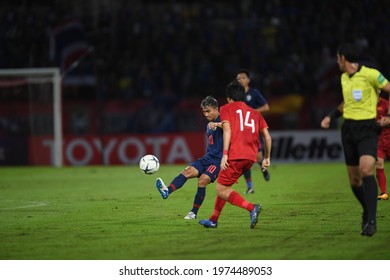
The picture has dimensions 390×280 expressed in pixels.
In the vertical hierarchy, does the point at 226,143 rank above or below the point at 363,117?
below

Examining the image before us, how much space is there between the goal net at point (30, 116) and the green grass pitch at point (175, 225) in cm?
829

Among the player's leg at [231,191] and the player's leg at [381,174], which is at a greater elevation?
the player's leg at [231,191]

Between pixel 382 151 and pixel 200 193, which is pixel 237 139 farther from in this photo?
pixel 382 151

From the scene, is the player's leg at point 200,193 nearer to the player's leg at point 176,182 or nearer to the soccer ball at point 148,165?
the player's leg at point 176,182

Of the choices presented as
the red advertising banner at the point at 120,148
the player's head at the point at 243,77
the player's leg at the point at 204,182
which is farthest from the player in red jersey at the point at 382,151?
the red advertising banner at the point at 120,148

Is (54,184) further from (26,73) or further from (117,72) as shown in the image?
(117,72)

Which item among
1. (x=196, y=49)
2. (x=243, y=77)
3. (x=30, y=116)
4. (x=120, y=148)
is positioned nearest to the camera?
(x=243, y=77)

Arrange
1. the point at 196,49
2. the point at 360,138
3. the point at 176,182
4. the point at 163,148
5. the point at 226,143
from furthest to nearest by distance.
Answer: the point at 196,49 < the point at 163,148 < the point at 176,182 < the point at 226,143 < the point at 360,138

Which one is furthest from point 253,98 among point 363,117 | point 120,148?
point 120,148

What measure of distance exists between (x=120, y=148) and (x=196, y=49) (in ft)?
16.5

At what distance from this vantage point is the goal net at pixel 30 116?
28.3 meters

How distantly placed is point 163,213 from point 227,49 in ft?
59.5

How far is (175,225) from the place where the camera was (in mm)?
11453

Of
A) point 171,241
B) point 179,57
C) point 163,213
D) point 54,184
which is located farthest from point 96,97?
point 171,241
